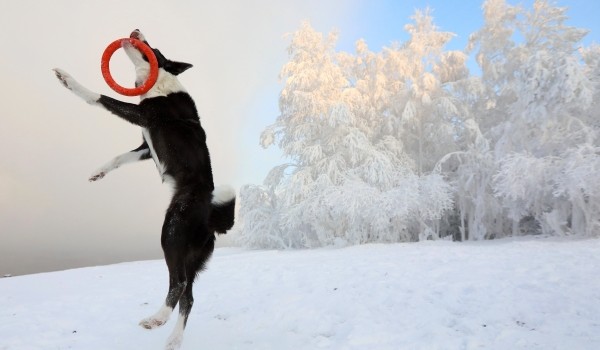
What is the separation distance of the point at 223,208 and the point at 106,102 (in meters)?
0.76

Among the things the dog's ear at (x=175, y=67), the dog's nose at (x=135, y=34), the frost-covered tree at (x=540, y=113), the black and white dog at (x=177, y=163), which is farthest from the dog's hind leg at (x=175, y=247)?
the frost-covered tree at (x=540, y=113)

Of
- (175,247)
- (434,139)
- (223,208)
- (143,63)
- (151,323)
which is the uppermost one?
(434,139)

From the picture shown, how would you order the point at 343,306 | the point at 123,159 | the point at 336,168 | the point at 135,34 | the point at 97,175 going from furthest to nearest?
1. the point at 336,168
2. the point at 343,306
3. the point at 123,159
4. the point at 97,175
5. the point at 135,34

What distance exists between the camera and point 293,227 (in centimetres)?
1673

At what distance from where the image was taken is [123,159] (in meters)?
2.21

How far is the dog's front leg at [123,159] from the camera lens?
6.91 ft

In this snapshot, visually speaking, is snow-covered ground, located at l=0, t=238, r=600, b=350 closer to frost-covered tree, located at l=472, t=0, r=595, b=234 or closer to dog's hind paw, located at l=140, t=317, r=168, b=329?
dog's hind paw, located at l=140, t=317, r=168, b=329

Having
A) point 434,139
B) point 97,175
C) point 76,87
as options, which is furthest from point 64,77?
point 434,139

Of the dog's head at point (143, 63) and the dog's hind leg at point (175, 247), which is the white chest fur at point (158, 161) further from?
the dog's head at point (143, 63)

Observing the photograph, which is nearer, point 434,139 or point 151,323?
point 151,323

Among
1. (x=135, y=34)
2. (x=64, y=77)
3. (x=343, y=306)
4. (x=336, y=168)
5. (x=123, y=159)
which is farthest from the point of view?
(x=336, y=168)

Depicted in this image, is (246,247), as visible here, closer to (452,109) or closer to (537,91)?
(452,109)

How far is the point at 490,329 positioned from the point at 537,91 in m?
11.8

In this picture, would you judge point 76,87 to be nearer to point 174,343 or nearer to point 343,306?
point 174,343
